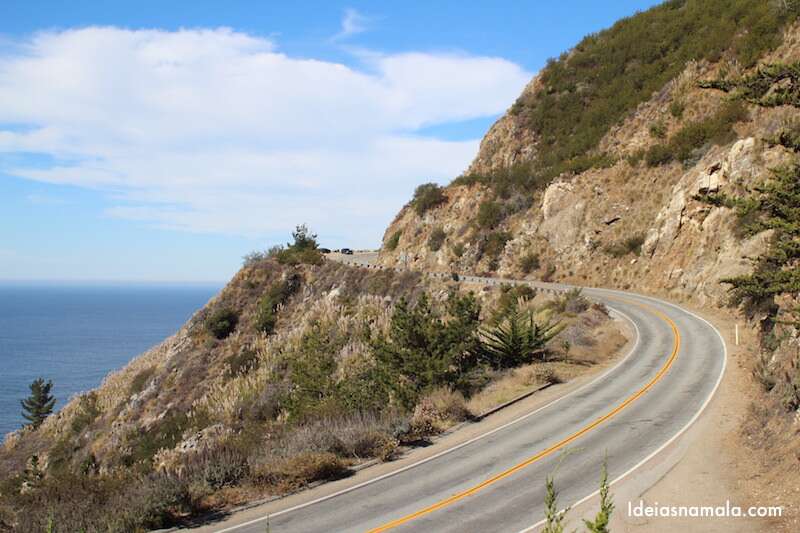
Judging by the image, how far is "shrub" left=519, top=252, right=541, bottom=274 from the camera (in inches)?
1921

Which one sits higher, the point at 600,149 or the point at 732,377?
the point at 600,149

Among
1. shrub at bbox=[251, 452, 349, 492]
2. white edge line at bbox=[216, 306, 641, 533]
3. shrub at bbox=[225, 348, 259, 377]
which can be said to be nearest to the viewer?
white edge line at bbox=[216, 306, 641, 533]

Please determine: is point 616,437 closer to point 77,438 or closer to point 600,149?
point 77,438

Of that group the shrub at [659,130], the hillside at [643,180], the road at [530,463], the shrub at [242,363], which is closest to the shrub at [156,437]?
the shrub at [242,363]

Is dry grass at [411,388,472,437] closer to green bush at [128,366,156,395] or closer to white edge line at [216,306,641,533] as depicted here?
white edge line at [216,306,641,533]

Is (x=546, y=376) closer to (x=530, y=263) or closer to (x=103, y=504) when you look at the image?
(x=103, y=504)

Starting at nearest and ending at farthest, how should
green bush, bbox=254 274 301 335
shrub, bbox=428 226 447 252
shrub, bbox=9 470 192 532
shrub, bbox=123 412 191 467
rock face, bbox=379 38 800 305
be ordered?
1. shrub, bbox=9 470 192 532
2. shrub, bbox=123 412 191 467
3. rock face, bbox=379 38 800 305
4. green bush, bbox=254 274 301 335
5. shrub, bbox=428 226 447 252

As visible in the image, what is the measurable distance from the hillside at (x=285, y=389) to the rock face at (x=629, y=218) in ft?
31.1

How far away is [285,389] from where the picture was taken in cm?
3491

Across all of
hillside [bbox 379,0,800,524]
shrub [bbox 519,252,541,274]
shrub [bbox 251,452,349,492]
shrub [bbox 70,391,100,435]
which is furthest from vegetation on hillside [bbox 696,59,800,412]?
shrub [bbox 70,391,100,435]

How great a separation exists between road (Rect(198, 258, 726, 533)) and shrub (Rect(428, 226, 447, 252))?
119 feet

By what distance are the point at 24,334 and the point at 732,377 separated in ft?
675

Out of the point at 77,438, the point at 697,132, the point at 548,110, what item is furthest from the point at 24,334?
the point at 697,132

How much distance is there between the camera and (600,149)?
180 ft
